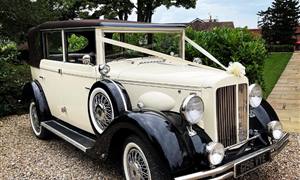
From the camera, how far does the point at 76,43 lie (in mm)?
5145

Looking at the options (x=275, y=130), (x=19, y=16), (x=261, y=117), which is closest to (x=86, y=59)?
(x=261, y=117)

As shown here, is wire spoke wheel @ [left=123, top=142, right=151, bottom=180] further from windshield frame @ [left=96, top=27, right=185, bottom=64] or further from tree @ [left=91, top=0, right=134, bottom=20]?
tree @ [left=91, top=0, right=134, bottom=20]

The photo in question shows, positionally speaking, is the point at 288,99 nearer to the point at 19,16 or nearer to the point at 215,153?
the point at 215,153

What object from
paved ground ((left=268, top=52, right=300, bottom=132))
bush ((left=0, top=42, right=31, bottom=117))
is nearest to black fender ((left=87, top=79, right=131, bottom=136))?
paved ground ((left=268, top=52, right=300, bottom=132))

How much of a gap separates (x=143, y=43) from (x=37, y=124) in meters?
2.43

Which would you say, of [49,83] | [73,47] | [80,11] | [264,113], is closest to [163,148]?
[264,113]

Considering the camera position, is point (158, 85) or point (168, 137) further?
point (158, 85)

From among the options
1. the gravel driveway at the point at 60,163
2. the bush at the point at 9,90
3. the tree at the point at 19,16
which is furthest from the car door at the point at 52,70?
the tree at the point at 19,16

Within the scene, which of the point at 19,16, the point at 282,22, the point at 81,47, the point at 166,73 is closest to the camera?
the point at 166,73

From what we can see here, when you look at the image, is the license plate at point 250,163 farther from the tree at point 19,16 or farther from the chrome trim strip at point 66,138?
the tree at point 19,16

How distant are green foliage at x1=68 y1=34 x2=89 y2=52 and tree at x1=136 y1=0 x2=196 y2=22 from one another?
20152 millimetres

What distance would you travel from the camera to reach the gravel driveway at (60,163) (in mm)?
4324

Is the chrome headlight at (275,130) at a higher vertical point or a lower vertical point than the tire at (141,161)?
higher

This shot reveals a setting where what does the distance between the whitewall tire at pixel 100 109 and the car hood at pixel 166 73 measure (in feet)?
1.00
